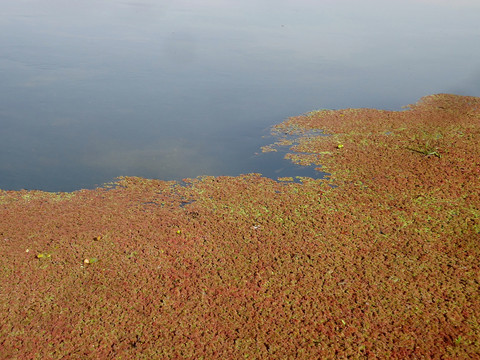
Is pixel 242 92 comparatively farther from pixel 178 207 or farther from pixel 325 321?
pixel 325 321

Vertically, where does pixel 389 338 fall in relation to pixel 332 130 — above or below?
below

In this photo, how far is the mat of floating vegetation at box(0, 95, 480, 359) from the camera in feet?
10.9

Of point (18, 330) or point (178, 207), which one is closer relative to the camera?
point (18, 330)

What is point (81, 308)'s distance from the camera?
365cm

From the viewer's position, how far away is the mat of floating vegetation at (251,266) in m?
3.33

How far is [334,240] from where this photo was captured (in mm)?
4680

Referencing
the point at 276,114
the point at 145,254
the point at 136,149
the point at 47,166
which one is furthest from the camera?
the point at 276,114

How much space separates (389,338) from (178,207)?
10.5 feet

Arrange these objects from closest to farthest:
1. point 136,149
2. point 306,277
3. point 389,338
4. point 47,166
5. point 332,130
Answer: point 389,338 → point 306,277 → point 47,166 → point 136,149 → point 332,130

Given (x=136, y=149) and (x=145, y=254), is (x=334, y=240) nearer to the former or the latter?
(x=145, y=254)

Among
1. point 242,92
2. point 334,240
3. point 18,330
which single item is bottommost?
point 18,330

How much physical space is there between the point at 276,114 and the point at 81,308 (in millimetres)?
6870

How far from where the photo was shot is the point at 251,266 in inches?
167

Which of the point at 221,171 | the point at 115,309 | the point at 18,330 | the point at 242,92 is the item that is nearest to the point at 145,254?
the point at 115,309
